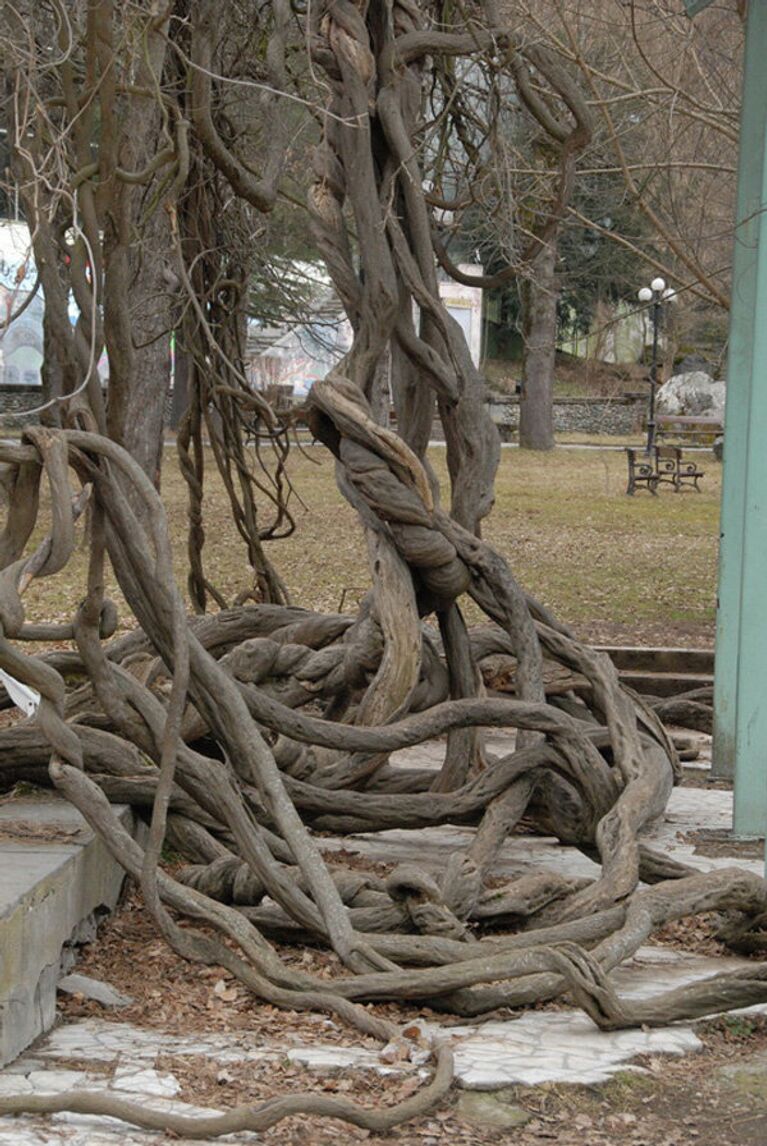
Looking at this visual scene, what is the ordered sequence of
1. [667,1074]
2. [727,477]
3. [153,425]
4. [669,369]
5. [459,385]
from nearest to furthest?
[667,1074], [459,385], [727,477], [153,425], [669,369]

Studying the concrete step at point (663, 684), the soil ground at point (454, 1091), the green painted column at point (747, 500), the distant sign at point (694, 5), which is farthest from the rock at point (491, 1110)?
the concrete step at point (663, 684)

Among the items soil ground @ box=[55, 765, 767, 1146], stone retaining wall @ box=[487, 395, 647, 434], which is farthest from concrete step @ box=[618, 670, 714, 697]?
stone retaining wall @ box=[487, 395, 647, 434]

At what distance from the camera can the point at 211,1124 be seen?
3.07m

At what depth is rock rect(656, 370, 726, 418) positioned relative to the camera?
44.4 meters

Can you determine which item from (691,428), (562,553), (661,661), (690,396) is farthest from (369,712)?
(690,396)

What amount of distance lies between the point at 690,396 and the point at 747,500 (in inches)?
1546

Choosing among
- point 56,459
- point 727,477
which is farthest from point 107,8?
point 727,477

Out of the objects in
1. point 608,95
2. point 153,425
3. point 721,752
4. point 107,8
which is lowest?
point 721,752

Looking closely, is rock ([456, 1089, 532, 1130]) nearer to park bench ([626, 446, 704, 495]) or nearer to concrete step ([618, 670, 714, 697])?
concrete step ([618, 670, 714, 697])

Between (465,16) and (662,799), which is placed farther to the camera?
(465,16)

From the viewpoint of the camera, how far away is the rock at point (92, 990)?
403cm

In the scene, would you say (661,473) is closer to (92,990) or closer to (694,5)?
(694,5)

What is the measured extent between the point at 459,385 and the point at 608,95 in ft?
24.2

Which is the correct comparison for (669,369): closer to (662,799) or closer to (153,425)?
(153,425)
